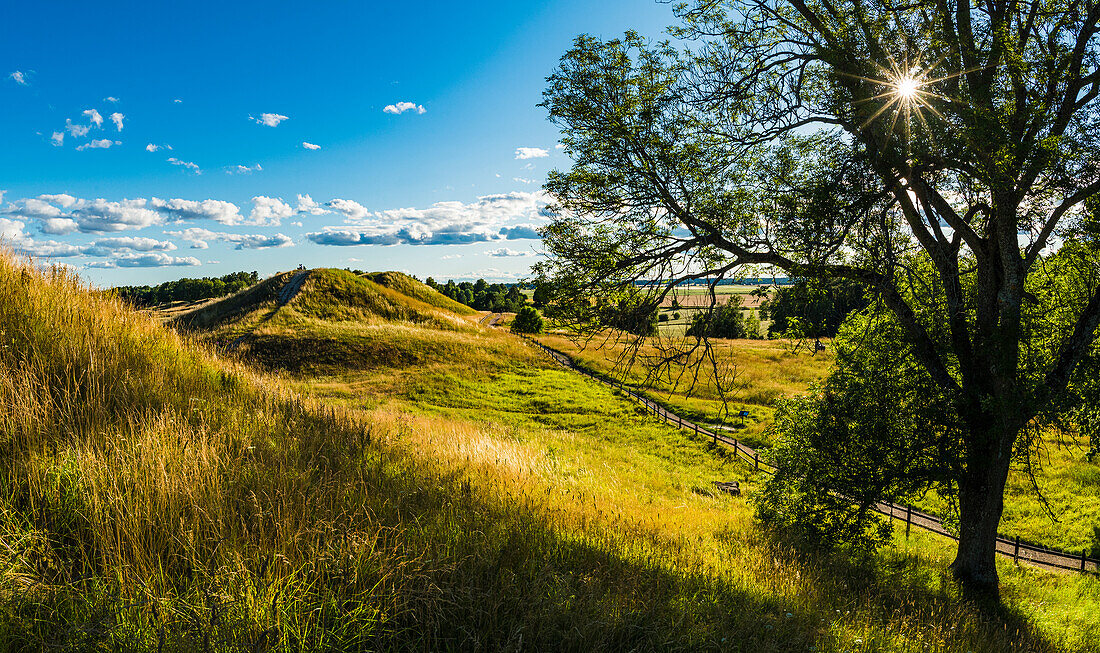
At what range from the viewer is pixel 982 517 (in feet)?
29.8

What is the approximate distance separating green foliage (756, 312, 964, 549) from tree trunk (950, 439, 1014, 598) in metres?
0.40

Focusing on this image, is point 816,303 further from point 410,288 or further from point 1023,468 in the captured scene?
point 410,288

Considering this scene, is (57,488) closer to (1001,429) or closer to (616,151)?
(616,151)

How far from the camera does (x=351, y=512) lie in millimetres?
4637

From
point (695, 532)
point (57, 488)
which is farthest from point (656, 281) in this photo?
point (57, 488)

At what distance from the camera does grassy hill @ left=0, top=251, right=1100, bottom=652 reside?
10.5ft

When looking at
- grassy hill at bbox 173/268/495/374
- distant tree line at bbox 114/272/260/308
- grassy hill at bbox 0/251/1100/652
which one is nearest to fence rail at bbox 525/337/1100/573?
grassy hill at bbox 0/251/1100/652

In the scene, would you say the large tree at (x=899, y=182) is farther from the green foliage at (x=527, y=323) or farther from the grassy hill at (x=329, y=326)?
the green foliage at (x=527, y=323)

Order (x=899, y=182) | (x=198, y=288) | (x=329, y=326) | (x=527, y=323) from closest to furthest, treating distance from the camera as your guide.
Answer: (x=899, y=182) < (x=329, y=326) < (x=527, y=323) < (x=198, y=288)

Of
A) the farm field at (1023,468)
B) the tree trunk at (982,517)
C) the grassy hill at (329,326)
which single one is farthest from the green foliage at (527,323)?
the tree trunk at (982,517)

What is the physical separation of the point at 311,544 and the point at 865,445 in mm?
10368

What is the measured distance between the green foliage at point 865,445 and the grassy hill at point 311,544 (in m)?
1.45

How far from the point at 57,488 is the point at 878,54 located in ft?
38.1

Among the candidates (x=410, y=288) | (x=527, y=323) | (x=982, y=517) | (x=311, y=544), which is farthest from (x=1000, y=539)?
(x=410, y=288)
